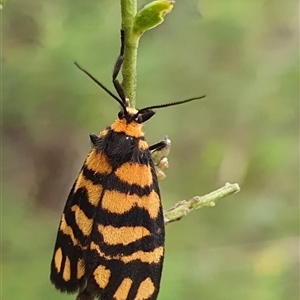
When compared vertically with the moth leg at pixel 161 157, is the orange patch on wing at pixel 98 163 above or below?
above

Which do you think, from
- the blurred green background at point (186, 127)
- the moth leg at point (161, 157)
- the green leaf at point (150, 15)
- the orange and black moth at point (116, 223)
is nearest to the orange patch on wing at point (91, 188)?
the orange and black moth at point (116, 223)

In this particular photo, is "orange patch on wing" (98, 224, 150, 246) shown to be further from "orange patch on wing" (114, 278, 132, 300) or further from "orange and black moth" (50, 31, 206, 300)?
"orange patch on wing" (114, 278, 132, 300)

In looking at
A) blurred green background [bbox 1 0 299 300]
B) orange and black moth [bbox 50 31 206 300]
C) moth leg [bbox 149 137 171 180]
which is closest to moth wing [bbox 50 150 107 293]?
orange and black moth [bbox 50 31 206 300]

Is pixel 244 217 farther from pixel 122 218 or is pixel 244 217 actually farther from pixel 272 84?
pixel 122 218

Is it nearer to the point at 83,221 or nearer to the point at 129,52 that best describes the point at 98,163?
the point at 83,221

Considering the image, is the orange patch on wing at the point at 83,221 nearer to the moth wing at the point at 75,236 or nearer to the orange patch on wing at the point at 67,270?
the moth wing at the point at 75,236

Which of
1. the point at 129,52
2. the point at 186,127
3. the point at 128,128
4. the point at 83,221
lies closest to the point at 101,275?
the point at 83,221
